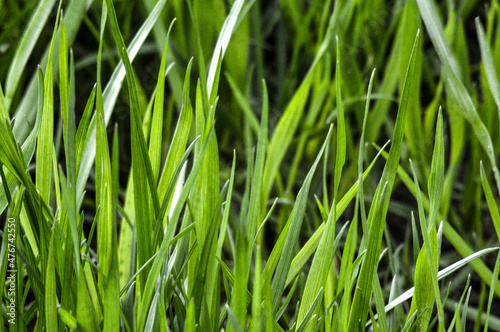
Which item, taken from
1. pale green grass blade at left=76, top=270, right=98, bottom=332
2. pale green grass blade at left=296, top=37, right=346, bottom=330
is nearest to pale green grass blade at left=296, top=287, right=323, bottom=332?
pale green grass blade at left=296, top=37, right=346, bottom=330

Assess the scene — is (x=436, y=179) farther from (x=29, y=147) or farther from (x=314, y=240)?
(x=29, y=147)

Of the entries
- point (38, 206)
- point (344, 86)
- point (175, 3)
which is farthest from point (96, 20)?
point (38, 206)

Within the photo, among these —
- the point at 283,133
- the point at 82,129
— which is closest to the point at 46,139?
the point at 82,129

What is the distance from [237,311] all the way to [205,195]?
0.07m

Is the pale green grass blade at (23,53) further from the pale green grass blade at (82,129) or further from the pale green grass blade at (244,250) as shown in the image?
the pale green grass blade at (244,250)

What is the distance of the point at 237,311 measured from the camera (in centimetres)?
26

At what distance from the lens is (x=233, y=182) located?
52cm

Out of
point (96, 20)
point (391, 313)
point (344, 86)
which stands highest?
point (96, 20)

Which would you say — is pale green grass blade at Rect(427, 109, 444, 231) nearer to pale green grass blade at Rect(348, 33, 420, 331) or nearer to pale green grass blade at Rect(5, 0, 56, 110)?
pale green grass blade at Rect(348, 33, 420, 331)

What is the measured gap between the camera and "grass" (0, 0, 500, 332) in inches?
10.8

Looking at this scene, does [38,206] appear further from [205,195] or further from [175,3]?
[175,3]

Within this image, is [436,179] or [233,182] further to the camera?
[233,182]

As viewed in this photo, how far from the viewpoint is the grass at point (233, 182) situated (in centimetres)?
27

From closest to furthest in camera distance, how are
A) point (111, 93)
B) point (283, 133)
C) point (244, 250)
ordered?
1. point (244, 250)
2. point (111, 93)
3. point (283, 133)
